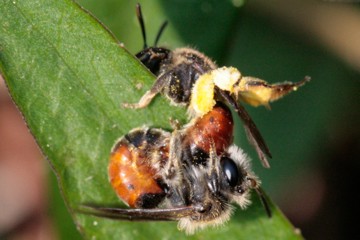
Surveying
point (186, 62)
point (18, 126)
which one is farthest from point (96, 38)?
point (18, 126)

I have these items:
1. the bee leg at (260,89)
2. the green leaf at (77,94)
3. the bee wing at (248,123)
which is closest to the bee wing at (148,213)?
the green leaf at (77,94)

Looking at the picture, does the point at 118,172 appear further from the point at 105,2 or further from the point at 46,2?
the point at 105,2

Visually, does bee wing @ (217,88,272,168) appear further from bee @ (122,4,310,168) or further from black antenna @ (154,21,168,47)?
black antenna @ (154,21,168,47)

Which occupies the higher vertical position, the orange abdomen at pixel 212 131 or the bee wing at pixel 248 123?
the bee wing at pixel 248 123

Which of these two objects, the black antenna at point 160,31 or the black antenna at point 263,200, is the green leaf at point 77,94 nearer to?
the black antenna at point 263,200

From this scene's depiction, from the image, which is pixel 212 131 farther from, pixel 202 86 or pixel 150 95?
pixel 150 95

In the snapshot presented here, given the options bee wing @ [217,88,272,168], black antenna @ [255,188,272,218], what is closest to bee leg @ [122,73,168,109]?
bee wing @ [217,88,272,168]
